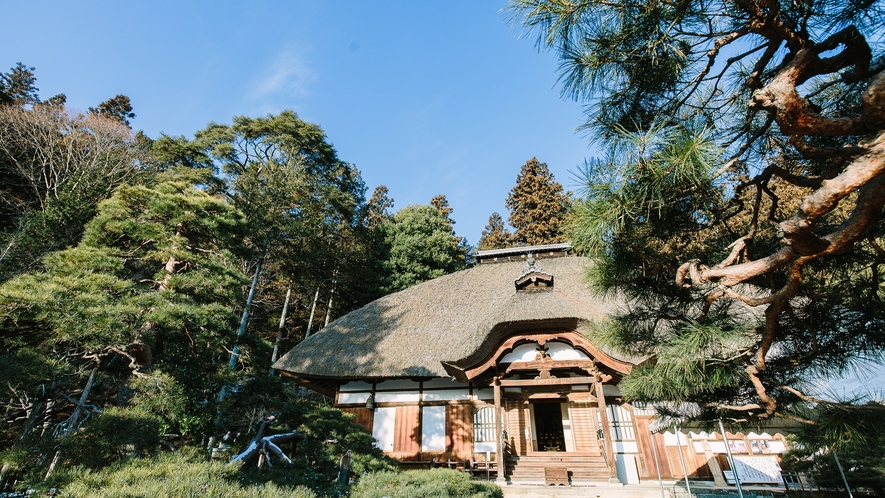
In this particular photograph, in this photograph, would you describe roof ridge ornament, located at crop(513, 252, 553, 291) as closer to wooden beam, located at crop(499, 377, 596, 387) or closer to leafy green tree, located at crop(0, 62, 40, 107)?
wooden beam, located at crop(499, 377, 596, 387)

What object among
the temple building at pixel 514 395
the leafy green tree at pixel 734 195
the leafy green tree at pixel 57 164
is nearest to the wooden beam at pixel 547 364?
the temple building at pixel 514 395

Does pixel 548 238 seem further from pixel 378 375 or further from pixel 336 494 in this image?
pixel 336 494

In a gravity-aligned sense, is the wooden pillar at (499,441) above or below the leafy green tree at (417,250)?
below

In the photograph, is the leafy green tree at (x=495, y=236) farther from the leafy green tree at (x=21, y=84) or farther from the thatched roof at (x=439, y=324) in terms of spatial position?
the leafy green tree at (x=21, y=84)

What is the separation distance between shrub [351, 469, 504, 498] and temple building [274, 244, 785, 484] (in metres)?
2.83

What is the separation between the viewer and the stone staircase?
6695 millimetres

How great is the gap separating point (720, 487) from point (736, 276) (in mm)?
7473

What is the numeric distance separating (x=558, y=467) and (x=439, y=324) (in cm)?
441

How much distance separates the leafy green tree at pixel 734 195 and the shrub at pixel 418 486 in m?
2.12

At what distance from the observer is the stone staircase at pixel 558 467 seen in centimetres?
670

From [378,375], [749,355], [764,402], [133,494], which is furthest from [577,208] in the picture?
[378,375]

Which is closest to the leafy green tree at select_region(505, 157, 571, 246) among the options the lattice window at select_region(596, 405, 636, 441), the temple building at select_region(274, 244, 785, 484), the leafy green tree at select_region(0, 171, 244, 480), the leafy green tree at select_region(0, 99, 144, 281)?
the temple building at select_region(274, 244, 785, 484)

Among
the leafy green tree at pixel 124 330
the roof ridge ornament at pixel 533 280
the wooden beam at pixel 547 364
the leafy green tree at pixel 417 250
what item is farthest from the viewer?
the leafy green tree at pixel 417 250

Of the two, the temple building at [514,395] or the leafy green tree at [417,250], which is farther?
the leafy green tree at [417,250]
